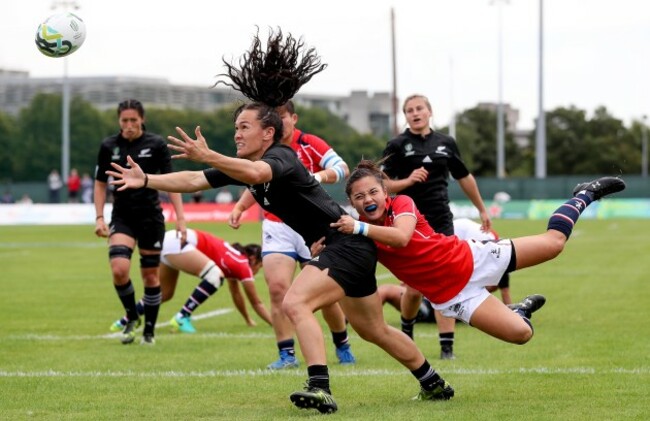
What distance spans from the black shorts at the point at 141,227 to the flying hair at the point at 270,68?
370 centimetres

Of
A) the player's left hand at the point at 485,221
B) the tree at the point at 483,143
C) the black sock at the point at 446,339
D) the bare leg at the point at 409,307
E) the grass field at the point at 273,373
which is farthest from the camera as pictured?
the tree at the point at 483,143

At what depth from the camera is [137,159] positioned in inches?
475

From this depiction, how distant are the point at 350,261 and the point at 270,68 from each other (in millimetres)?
1582

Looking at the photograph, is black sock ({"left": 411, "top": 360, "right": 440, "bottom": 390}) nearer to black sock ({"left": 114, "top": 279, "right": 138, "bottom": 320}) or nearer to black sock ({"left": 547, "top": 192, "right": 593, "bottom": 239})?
black sock ({"left": 547, "top": 192, "right": 593, "bottom": 239})

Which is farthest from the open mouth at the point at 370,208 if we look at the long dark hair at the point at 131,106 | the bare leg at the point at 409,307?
the long dark hair at the point at 131,106

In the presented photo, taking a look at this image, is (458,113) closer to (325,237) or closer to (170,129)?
(170,129)

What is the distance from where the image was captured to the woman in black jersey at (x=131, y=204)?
475 inches

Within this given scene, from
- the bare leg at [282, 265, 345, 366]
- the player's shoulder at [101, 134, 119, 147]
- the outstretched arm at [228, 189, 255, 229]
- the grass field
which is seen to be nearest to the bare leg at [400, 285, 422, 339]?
the grass field

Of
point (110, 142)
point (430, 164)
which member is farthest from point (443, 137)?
point (110, 142)

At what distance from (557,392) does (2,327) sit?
7497 mm

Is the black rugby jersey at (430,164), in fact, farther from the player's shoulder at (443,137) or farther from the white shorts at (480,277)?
the white shorts at (480,277)

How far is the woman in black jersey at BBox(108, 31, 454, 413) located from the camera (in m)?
7.83

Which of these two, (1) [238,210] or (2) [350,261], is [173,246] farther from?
(2) [350,261]

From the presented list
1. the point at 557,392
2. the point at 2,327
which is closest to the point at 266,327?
the point at 2,327
